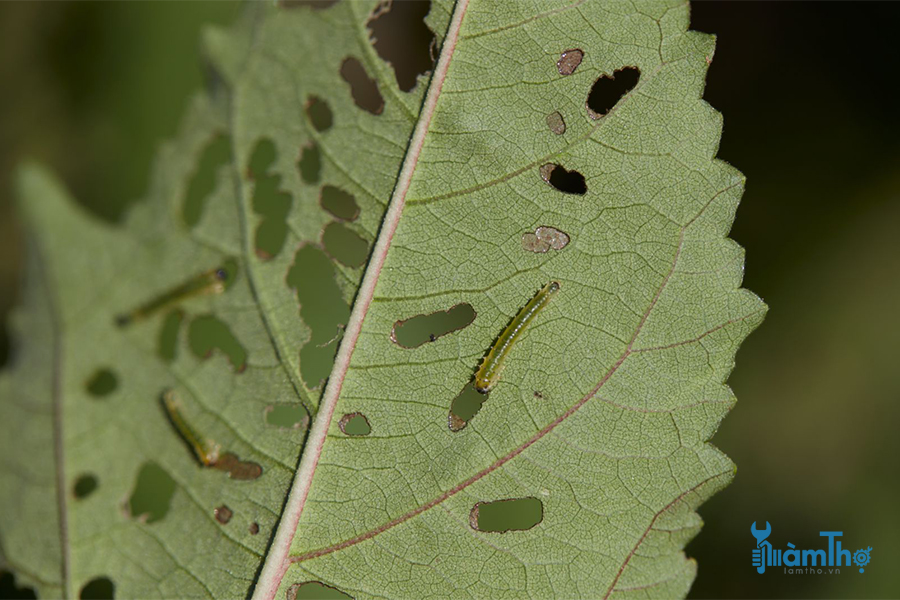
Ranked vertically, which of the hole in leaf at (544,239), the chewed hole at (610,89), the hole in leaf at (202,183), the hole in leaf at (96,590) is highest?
the hole in leaf at (202,183)

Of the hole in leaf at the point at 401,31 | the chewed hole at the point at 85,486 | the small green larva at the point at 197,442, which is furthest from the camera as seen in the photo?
the hole in leaf at the point at 401,31

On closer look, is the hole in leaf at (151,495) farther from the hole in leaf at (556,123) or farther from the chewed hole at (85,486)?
the hole in leaf at (556,123)

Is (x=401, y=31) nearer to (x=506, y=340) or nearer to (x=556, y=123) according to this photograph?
(x=556, y=123)

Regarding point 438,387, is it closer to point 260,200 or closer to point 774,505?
point 260,200

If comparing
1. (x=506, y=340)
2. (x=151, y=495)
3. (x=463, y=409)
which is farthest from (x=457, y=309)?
(x=151, y=495)

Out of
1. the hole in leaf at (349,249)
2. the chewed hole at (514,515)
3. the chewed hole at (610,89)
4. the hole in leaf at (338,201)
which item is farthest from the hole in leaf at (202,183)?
the chewed hole at (514,515)

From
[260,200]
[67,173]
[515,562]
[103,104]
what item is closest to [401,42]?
[103,104]

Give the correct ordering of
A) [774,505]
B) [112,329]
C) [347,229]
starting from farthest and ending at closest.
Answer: [774,505] → [112,329] → [347,229]

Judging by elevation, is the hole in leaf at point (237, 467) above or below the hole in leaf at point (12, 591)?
above

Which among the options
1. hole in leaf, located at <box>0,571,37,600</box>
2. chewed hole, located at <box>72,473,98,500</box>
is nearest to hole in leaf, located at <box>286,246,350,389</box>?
chewed hole, located at <box>72,473,98,500</box>
